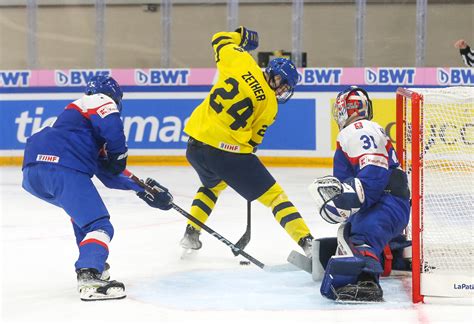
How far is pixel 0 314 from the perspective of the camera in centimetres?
317

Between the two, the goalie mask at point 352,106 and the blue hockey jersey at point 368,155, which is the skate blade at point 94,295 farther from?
the goalie mask at point 352,106

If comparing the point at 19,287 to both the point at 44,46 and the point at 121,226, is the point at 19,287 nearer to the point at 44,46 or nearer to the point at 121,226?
the point at 121,226

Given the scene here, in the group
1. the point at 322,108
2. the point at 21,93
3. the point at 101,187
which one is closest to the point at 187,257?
the point at 101,187

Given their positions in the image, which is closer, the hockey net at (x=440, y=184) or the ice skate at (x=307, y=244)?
the hockey net at (x=440, y=184)

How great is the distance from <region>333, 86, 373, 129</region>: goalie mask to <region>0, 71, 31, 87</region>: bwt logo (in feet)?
18.2

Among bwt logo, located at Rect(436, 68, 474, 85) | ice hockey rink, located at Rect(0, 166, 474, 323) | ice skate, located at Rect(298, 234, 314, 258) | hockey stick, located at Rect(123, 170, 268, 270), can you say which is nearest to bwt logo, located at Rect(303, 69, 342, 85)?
bwt logo, located at Rect(436, 68, 474, 85)

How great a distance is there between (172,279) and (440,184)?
1470mm

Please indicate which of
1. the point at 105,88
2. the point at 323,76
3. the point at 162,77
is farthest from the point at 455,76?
the point at 105,88

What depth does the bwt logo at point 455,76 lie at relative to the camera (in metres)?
7.94

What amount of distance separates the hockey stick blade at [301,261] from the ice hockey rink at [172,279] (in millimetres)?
46

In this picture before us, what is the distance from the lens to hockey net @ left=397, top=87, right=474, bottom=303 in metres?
3.26

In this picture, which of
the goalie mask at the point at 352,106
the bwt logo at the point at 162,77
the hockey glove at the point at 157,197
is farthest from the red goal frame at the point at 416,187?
the bwt logo at the point at 162,77

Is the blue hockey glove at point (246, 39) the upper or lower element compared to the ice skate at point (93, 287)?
upper

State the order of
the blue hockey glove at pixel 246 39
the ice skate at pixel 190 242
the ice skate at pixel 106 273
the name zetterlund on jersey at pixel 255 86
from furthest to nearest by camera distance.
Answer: the blue hockey glove at pixel 246 39 → the ice skate at pixel 190 242 → the name zetterlund on jersey at pixel 255 86 → the ice skate at pixel 106 273
